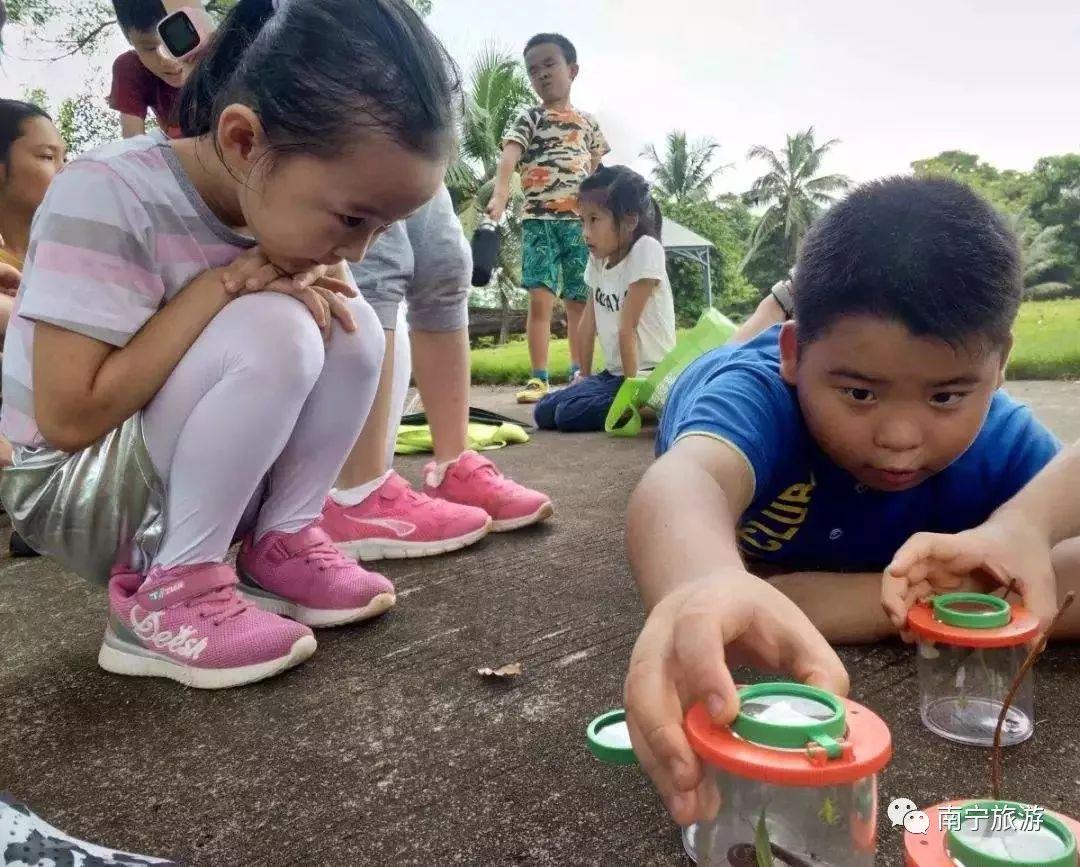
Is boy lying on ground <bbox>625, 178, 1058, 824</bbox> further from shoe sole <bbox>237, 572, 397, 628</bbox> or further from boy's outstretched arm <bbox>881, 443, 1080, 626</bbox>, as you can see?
shoe sole <bbox>237, 572, 397, 628</bbox>

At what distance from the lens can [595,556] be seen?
69.4 inches

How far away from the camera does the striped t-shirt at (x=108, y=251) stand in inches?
47.2

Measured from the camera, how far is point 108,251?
1220 mm

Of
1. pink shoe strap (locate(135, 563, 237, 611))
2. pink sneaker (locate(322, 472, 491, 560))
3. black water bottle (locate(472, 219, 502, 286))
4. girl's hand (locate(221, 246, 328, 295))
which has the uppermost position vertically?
girl's hand (locate(221, 246, 328, 295))

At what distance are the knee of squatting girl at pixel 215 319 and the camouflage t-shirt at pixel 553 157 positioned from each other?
11.6 feet

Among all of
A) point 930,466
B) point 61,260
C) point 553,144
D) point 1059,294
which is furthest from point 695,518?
point 1059,294

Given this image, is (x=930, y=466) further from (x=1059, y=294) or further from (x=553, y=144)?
(x=1059, y=294)

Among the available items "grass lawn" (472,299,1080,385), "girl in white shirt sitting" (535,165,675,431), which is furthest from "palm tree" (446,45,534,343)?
"girl in white shirt sitting" (535,165,675,431)

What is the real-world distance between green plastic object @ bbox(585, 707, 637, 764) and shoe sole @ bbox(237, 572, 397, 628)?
0.64 m

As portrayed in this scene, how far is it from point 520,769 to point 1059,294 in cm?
2768

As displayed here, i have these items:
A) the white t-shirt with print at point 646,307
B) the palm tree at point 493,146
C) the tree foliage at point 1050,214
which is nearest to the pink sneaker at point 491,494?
the white t-shirt with print at point 646,307

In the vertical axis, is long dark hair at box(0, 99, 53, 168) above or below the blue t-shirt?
above

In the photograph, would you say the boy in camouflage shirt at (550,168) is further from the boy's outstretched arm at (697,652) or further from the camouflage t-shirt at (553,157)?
the boy's outstretched arm at (697,652)

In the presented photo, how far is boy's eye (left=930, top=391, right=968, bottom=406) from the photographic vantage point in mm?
1091
